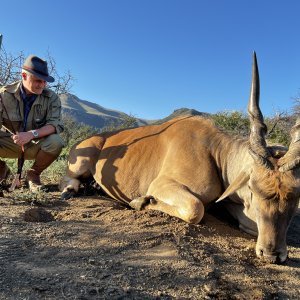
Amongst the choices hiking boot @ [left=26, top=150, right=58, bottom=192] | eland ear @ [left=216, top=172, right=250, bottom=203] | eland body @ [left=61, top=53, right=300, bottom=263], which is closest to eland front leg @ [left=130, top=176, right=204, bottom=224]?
eland body @ [left=61, top=53, right=300, bottom=263]

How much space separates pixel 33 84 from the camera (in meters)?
6.04

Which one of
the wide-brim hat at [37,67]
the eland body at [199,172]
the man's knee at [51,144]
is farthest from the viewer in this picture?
the man's knee at [51,144]

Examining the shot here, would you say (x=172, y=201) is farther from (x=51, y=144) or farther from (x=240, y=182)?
(x=51, y=144)

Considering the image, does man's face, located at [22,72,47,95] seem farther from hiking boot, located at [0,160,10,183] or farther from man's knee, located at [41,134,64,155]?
hiking boot, located at [0,160,10,183]

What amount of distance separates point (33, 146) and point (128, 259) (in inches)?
147

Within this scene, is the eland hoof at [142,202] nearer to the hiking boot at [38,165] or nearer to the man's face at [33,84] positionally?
the hiking boot at [38,165]

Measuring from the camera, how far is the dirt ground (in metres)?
2.69

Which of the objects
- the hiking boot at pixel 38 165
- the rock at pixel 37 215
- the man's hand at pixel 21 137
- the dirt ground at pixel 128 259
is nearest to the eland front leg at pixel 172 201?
the dirt ground at pixel 128 259

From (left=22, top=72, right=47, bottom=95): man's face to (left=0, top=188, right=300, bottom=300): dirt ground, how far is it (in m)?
2.09

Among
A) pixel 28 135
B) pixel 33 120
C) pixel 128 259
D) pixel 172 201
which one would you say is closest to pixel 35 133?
pixel 28 135

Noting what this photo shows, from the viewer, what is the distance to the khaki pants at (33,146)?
6246 mm

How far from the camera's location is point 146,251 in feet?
11.1

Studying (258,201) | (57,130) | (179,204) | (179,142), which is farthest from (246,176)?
(57,130)

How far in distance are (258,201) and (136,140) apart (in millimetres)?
2499
